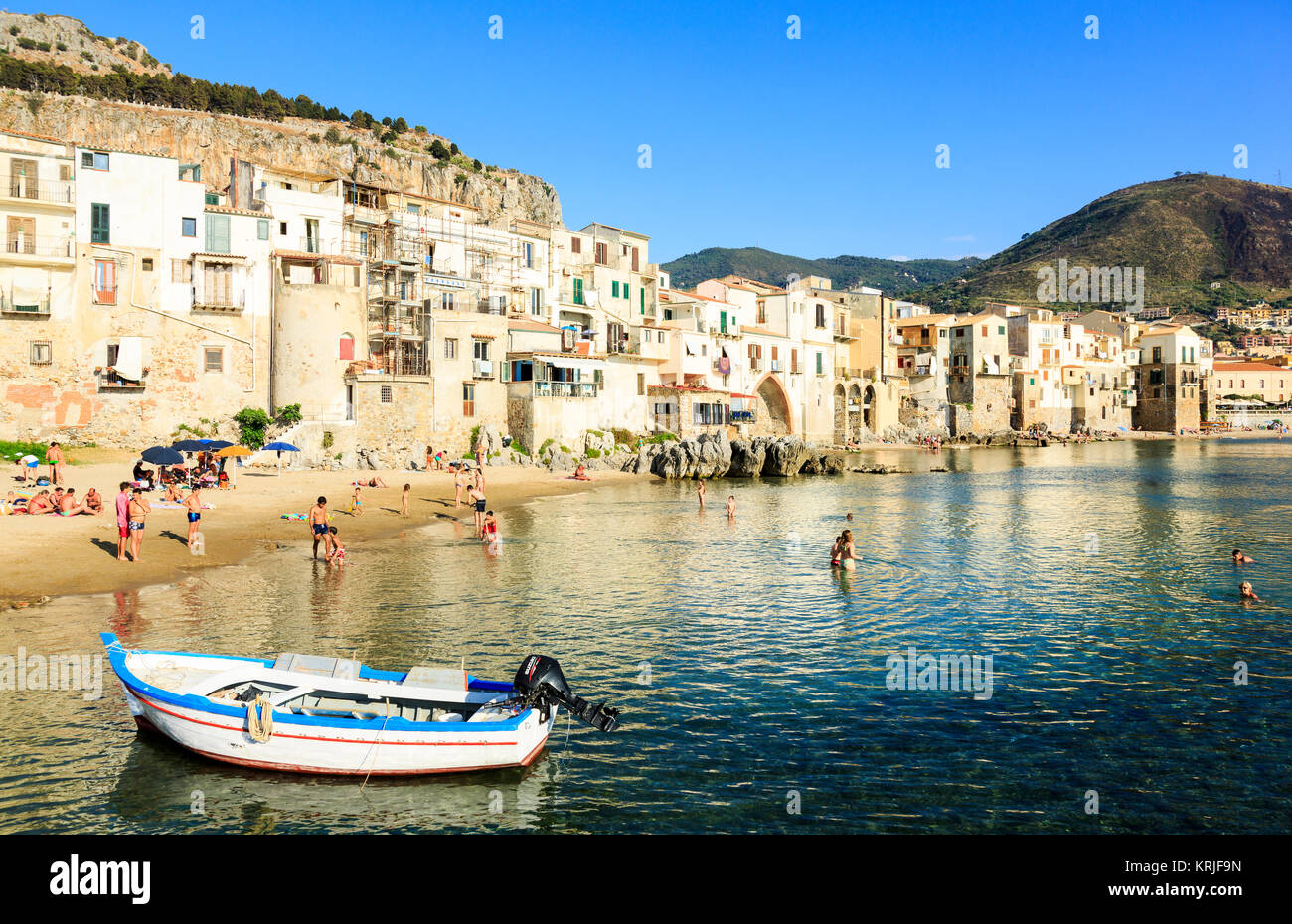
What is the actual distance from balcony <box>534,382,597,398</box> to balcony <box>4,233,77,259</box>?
2559 centimetres

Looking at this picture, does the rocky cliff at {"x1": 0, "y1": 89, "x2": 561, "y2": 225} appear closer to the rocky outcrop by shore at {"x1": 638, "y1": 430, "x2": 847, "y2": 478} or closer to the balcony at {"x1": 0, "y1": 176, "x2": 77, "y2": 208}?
the balcony at {"x1": 0, "y1": 176, "x2": 77, "y2": 208}

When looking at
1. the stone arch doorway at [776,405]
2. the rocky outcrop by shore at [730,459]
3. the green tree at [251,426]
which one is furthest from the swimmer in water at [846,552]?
the stone arch doorway at [776,405]

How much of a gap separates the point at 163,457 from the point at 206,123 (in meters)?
84.6

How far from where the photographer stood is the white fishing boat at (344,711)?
1184cm

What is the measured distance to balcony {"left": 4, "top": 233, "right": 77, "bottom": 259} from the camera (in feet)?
144

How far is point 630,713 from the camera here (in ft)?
46.5

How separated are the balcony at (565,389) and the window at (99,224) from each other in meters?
24.2

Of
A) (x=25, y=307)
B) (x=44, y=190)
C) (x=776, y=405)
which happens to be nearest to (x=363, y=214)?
(x=44, y=190)

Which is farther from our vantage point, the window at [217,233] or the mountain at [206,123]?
the mountain at [206,123]

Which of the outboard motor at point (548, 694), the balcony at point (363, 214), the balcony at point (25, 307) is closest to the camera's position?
the outboard motor at point (548, 694)

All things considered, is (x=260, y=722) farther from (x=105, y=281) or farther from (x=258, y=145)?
(x=258, y=145)

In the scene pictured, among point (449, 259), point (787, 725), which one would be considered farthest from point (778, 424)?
point (787, 725)

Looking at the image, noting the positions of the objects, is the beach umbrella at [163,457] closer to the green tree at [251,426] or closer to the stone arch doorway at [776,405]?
the green tree at [251,426]
